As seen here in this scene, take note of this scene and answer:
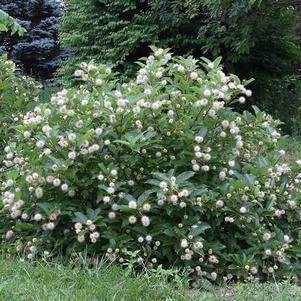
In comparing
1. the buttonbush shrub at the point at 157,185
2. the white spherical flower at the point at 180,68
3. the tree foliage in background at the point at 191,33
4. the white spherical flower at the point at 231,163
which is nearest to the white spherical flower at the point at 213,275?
the buttonbush shrub at the point at 157,185

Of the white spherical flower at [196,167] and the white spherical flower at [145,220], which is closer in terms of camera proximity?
the white spherical flower at [145,220]

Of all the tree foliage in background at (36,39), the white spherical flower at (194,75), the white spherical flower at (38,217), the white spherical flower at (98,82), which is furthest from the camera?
the tree foliage in background at (36,39)

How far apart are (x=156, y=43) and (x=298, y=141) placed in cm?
318

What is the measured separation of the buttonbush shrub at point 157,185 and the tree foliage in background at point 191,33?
443 cm

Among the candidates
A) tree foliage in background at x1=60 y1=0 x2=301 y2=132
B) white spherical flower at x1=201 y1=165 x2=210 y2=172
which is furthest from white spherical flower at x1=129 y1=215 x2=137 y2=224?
tree foliage in background at x1=60 y1=0 x2=301 y2=132

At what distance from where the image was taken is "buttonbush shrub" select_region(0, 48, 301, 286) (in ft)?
11.8

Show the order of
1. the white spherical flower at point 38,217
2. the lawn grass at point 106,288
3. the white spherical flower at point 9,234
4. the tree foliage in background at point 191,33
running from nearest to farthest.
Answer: the lawn grass at point 106,288 → the white spherical flower at point 38,217 → the white spherical flower at point 9,234 → the tree foliage in background at point 191,33

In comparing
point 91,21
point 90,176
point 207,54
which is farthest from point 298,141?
point 90,176

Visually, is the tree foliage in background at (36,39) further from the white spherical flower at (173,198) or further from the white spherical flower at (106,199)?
the white spherical flower at (173,198)

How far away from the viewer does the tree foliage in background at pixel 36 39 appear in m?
13.4

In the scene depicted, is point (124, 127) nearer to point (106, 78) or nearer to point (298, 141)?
point (106, 78)

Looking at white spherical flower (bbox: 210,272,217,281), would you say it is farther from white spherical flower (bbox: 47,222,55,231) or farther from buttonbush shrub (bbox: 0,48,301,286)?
white spherical flower (bbox: 47,222,55,231)

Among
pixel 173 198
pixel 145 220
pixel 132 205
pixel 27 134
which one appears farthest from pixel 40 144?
pixel 173 198

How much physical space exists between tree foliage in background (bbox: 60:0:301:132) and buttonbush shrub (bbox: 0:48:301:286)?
4.43 m
